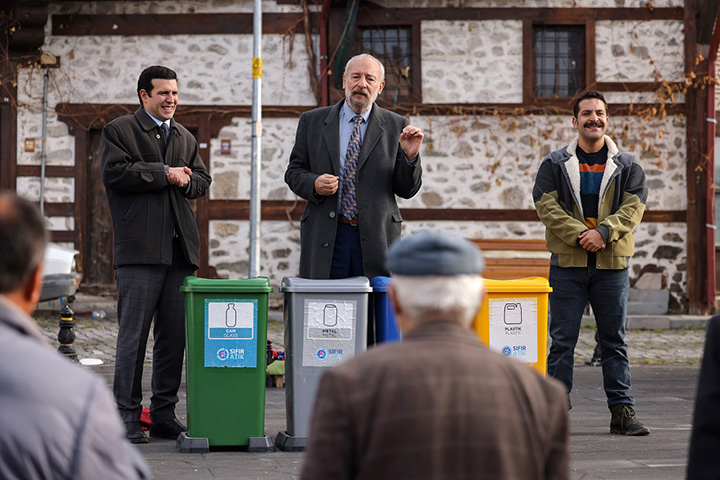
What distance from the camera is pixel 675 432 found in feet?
20.2

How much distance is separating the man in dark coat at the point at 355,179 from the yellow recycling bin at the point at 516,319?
63 cm

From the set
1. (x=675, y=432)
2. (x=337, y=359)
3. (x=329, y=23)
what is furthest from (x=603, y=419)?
(x=329, y=23)

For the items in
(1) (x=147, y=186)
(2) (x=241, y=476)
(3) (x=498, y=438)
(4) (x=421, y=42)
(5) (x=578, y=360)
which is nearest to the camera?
(3) (x=498, y=438)

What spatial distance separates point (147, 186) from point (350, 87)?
1243mm

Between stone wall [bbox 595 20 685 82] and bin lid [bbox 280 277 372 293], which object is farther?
stone wall [bbox 595 20 685 82]

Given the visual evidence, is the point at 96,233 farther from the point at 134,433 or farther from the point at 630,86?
the point at 134,433

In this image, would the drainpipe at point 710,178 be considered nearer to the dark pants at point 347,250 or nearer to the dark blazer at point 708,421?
the dark pants at point 347,250

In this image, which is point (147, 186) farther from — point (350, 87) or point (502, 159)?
point (502, 159)

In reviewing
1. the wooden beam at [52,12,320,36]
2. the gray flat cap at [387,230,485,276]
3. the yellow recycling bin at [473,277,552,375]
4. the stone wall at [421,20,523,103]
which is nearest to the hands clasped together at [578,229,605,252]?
the yellow recycling bin at [473,277,552,375]

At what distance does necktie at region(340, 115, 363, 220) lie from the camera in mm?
5512

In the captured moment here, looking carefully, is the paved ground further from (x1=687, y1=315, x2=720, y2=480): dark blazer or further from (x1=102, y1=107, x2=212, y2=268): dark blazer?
(x1=687, y1=315, x2=720, y2=480): dark blazer

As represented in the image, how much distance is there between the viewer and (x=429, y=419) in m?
2.00

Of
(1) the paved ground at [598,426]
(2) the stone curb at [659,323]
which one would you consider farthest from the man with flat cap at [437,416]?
(2) the stone curb at [659,323]

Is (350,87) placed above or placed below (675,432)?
above
